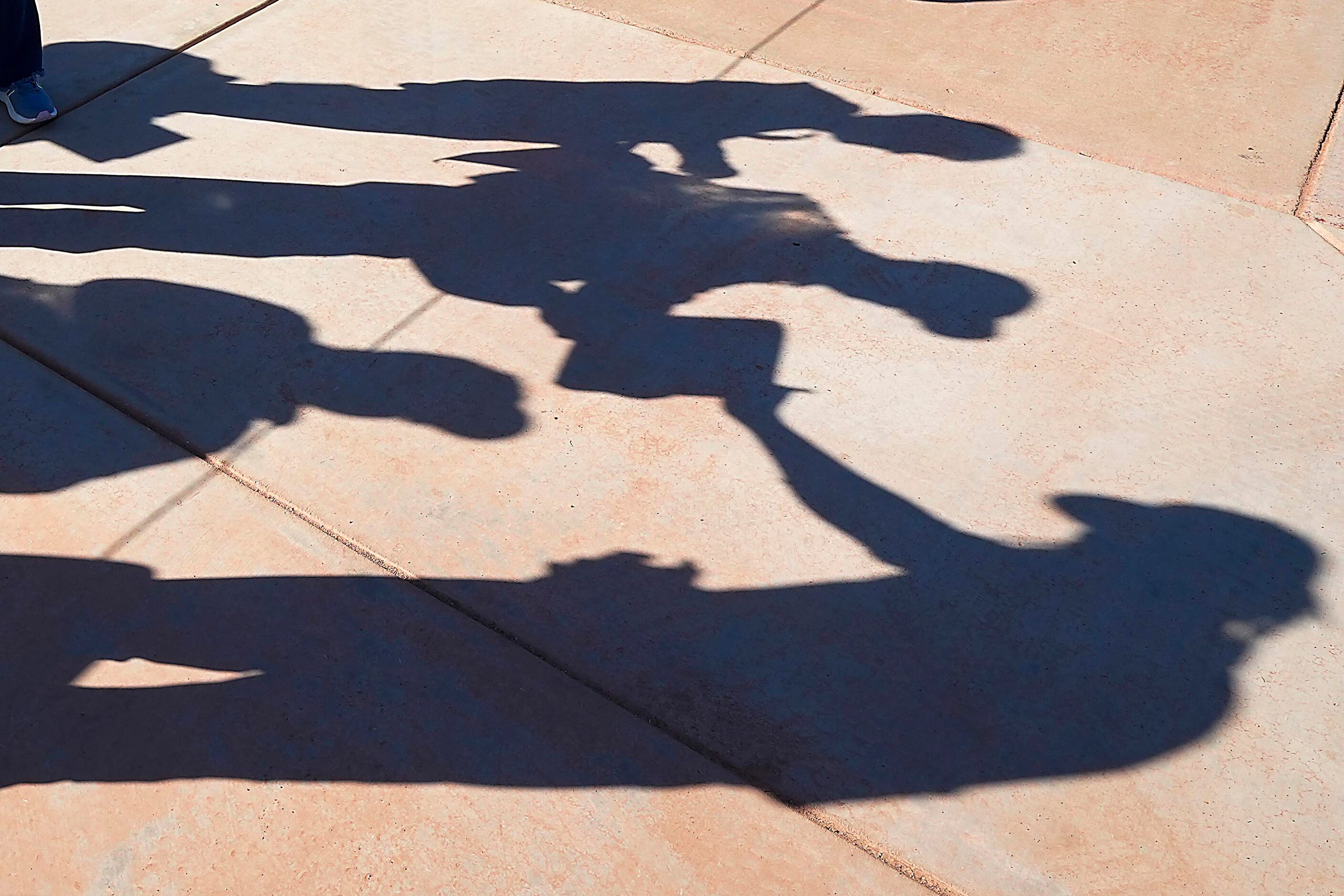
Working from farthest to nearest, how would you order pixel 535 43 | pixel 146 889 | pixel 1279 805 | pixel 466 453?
pixel 535 43, pixel 466 453, pixel 1279 805, pixel 146 889

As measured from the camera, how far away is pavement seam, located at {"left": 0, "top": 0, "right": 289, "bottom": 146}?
4.65 m

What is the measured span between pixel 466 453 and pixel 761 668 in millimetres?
1093

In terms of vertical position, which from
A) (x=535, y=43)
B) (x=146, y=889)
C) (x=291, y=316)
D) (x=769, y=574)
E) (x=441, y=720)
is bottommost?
(x=146, y=889)

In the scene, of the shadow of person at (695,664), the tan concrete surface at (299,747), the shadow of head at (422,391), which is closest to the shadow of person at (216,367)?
the shadow of head at (422,391)

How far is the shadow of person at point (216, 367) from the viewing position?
11.2 feet

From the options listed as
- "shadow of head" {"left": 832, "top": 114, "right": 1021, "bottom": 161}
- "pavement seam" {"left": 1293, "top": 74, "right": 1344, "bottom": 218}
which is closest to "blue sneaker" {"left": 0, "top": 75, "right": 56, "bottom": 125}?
"shadow of head" {"left": 832, "top": 114, "right": 1021, "bottom": 161}

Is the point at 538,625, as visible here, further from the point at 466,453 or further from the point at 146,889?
the point at 146,889

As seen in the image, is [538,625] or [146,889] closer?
[146,889]

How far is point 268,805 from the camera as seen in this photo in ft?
8.27

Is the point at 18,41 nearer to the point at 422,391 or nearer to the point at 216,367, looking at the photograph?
the point at 216,367

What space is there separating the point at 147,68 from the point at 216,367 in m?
2.21

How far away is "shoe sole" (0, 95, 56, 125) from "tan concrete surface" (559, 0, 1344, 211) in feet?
8.02

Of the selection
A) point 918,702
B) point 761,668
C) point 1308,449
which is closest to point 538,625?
point 761,668

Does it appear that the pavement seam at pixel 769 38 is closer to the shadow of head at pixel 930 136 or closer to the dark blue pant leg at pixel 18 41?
the shadow of head at pixel 930 136
